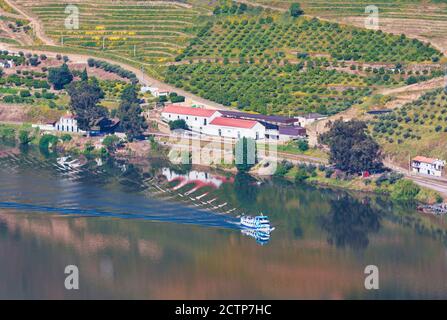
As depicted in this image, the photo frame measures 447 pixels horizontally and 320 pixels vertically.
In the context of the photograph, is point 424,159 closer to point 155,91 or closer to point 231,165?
point 231,165

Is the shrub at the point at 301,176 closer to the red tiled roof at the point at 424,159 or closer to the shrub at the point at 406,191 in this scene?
the shrub at the point at 406,191

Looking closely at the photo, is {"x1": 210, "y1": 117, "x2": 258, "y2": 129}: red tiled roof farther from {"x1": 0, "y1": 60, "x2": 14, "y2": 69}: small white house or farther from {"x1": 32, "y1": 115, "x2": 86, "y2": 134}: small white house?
{"x1": 0, "y1": 60, "x2": 14, "y2": 69}: small white house

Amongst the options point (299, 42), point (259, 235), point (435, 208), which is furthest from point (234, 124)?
point (259, 235)

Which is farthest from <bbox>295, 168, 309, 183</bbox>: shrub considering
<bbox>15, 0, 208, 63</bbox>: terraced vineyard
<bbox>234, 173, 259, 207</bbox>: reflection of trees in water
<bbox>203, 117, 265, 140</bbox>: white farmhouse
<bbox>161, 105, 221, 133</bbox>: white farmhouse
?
<bbox>15, 0, 208, 63</bbox>: terraced vineyard

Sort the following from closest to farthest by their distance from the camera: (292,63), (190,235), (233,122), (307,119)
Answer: (190,235) < (233,122) < (307,119) < (292,63)

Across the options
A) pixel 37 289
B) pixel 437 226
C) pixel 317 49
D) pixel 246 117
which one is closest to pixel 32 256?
pixel 37 289

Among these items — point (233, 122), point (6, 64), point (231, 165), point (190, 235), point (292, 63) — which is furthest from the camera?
point (6, 64)
